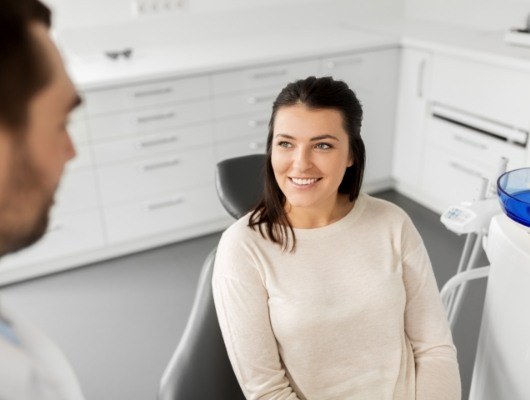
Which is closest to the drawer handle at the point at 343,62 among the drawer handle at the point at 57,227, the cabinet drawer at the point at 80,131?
the cabinet drawer at the point at 80,131

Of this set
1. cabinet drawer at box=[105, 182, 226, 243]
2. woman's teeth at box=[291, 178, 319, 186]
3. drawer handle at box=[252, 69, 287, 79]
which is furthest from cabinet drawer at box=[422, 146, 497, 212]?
woman's teeth at box=[291, 178, 319, 186]

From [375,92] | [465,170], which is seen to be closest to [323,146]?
[465,170]

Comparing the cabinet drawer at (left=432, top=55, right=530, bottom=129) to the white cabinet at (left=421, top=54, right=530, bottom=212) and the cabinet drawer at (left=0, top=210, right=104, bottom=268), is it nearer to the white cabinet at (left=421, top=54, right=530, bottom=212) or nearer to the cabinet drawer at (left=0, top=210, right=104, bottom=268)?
the white cabinet at (left=421, top=54, right=530, bottom=212)

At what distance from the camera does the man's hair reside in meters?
0.56

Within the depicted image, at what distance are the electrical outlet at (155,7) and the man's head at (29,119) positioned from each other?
2.57 metres

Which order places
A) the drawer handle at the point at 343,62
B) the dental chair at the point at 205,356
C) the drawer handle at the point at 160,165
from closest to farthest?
the dental chair at the point at 205,356
the drawer handle at the point at 160,165
the drawer handle at the point at 343,62

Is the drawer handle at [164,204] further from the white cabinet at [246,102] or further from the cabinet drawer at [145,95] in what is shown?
the cabinet drawer at [145,95]

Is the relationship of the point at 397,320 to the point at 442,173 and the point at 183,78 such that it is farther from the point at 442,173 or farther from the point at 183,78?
the point at 442,173

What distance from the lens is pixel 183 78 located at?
104 inches

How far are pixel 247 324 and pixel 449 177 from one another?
2.11 meters

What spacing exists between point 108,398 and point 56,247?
926mm

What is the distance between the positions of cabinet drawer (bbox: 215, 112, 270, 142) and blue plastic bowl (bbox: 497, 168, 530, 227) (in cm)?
160

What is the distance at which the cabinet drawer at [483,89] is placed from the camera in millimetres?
2500

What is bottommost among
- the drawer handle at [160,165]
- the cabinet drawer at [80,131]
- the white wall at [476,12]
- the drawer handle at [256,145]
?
the drawer handle at [160,165]
